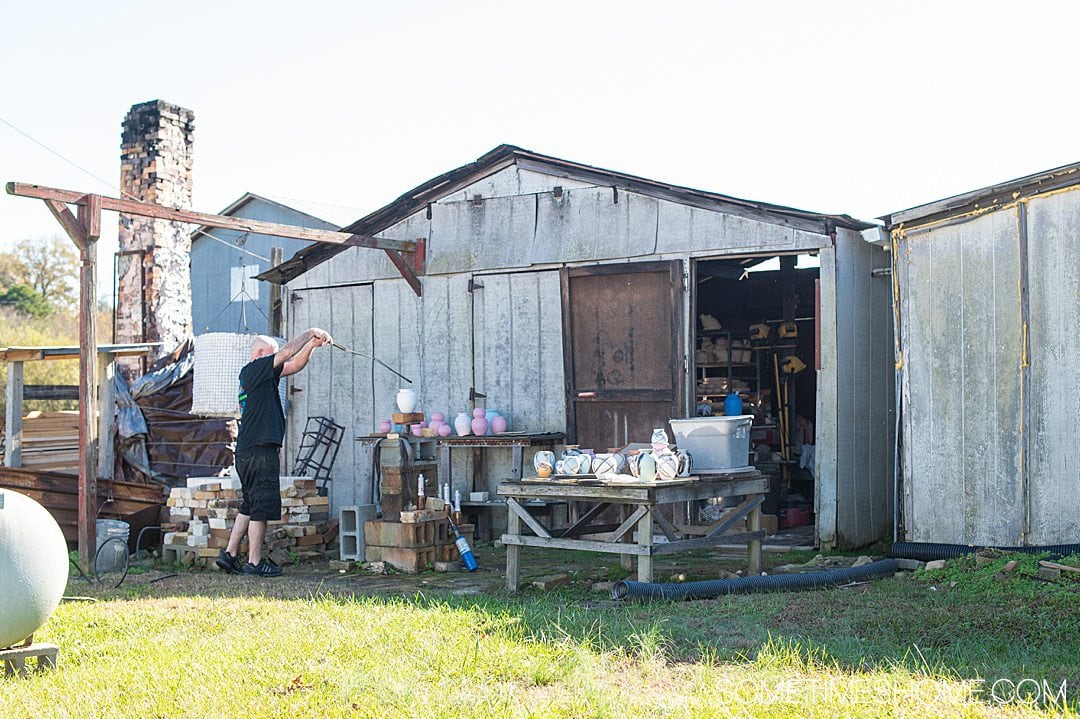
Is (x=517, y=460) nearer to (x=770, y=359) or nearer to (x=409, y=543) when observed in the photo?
(x=409, y=543)

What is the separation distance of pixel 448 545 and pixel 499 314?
286cm

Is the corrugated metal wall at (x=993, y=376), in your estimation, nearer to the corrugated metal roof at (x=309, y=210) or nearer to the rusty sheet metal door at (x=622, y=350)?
the rusty sheet metal door at (x=622, y=350)

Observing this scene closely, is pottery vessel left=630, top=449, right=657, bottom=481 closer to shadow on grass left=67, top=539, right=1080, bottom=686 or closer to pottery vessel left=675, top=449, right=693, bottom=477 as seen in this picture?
pottery vessel left=675, top=449, right=693, bottom=477

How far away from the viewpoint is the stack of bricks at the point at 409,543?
9.17 meters

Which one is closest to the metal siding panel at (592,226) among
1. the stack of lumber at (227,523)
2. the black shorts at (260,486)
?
the stack of lumber at (227,523)

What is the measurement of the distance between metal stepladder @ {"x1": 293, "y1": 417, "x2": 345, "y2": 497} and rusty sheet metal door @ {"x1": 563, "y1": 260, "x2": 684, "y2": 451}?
2995mm

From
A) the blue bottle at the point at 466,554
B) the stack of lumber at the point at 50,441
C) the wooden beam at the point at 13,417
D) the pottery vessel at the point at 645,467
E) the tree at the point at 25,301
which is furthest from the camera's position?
the tree at the point at 25,301

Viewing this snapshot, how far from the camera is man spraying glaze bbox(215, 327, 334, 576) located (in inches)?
351

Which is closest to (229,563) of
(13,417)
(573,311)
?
(573,311)

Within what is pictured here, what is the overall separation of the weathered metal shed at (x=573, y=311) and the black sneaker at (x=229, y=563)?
9.91ft

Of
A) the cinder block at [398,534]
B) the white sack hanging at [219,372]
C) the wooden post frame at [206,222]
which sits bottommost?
the cinder block at [398,534]

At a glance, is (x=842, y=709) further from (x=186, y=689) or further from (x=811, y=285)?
(x=811, y=285)

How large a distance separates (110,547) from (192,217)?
9.88ft

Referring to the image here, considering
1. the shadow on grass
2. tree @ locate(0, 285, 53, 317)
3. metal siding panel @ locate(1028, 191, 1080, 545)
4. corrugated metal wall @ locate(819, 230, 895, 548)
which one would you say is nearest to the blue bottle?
the shadow on grass
